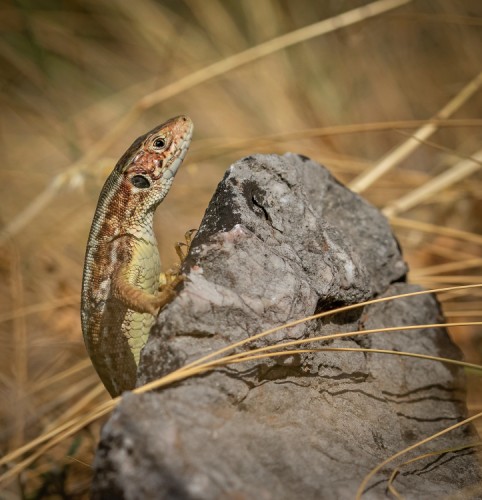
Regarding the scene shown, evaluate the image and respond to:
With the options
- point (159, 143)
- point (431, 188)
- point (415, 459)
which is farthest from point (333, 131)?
point (415, 459)

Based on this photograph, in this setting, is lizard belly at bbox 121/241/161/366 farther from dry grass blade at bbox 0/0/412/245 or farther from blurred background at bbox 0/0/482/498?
dry grass blade at bbox 0/0/412/245

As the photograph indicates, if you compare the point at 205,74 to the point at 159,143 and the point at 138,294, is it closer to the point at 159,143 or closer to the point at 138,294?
the point at 159,143

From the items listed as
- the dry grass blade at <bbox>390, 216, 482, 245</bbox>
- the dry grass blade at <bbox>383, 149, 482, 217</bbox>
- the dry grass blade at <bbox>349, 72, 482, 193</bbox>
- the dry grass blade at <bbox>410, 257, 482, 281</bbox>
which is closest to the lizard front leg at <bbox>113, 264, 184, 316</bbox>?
the dry grass blade at <bbox>410, 257, 482, 281</bbox>

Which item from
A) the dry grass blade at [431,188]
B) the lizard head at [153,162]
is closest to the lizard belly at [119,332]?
the lizard head at [153,162]

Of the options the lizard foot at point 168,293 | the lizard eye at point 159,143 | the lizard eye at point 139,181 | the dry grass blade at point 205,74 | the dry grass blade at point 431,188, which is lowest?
the dry grass blade at point 431,188

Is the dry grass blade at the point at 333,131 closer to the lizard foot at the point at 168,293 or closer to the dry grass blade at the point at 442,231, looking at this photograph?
the dry grass blade at the point at 442,231

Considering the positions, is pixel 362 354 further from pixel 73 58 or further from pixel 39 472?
pixel 73 58
